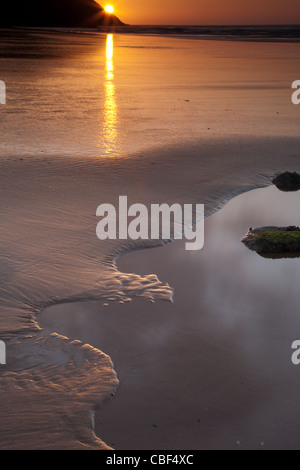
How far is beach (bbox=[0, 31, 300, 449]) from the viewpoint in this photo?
348 centimetres

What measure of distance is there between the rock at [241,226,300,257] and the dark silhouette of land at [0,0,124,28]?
79.1 metres

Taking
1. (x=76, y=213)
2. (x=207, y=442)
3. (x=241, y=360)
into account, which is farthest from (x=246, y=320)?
(x=76, y=213)

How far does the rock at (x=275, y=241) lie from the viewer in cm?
620

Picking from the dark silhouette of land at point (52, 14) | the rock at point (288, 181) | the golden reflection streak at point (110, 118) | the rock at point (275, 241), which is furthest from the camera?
the dark silhouette of land at point (52, 14)

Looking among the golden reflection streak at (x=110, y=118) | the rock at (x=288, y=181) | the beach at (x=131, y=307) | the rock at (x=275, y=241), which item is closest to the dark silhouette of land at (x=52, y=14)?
the golden reflection streak at (x=110, y=118)

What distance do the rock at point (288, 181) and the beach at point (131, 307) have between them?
327mm

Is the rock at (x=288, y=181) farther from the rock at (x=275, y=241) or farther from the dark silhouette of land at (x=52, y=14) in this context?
the dark silhouette of land at (x=52, y=14)

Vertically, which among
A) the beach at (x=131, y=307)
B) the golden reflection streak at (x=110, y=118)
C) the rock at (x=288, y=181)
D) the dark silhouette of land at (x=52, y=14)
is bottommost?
the beach at (x=131, y=307)

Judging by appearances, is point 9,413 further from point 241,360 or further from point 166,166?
point 166,166

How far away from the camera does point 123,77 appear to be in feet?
74.9

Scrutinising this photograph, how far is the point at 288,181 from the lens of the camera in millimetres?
8914

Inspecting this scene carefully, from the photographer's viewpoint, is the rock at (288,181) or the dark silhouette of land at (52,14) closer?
the rock at (288,181)

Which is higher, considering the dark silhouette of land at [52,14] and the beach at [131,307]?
the dark silhouette of land at [52,14]

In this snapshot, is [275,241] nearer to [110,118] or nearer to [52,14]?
[110,118]
